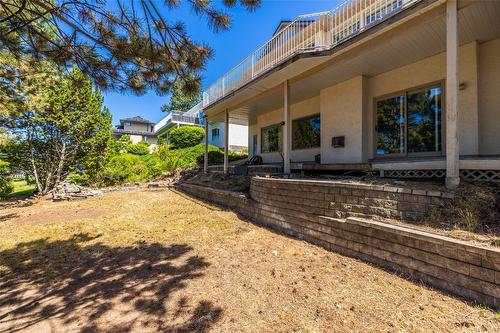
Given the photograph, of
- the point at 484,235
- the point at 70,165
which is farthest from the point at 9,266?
the point at 70,165

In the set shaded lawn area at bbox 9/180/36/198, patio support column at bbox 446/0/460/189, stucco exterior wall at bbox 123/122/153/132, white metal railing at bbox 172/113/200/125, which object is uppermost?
stucco exterior wall at bbox 123/122/153/132

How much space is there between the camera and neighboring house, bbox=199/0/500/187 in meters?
3.82

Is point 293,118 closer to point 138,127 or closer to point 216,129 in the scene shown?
point 216,129

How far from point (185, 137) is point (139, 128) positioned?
18.6m

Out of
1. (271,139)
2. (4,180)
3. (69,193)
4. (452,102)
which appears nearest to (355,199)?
(452,102)

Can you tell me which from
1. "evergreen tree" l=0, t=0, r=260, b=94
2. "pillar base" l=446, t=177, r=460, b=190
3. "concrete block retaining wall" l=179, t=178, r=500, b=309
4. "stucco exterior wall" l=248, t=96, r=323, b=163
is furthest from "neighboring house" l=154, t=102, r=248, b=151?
"pillar base" l=446, t=177, r=460, b=190

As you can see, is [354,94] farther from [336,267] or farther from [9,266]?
[9,266]

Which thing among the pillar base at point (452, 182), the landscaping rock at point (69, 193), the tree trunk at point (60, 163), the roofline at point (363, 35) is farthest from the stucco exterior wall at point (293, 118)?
the tree trunk at point (60, 163)

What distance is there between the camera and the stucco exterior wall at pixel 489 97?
14.9 feet

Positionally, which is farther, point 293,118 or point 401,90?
point 293,118

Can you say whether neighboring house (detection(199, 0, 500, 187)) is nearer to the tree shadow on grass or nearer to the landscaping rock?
the tree shadow on grass

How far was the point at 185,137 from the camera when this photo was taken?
20.3 m

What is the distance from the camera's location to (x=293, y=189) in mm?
4809

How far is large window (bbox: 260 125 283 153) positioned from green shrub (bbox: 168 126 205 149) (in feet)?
34.9
